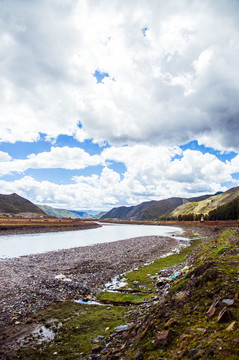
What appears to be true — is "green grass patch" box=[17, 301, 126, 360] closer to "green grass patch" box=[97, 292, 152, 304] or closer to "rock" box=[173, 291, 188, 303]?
"green grass patch" box=[97, 292, 152, 304]

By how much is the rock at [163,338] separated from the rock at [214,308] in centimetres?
166

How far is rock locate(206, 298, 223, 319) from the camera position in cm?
809

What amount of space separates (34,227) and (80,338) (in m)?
109

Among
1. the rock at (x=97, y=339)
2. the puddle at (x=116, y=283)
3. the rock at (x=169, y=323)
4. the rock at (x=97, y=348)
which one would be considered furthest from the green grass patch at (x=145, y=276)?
the rock at (x=169, y=323)

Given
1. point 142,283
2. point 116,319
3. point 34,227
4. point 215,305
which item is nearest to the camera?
point 215,305

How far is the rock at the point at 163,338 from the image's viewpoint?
7.54 metres

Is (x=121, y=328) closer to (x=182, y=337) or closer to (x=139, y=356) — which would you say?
(x=139, y=356)

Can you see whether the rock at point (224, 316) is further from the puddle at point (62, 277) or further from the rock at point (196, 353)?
the puddle at point (62, 277)

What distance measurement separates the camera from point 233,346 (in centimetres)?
582

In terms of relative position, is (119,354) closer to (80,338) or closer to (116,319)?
(80,338)

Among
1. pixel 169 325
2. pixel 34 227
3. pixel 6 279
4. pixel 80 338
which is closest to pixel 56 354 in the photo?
pixel 80 338

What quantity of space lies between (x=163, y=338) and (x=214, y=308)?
7.61 ft

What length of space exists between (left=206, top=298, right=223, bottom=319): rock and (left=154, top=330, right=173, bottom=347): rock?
1.66 m

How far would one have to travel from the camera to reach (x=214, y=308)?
8266 millimetres
